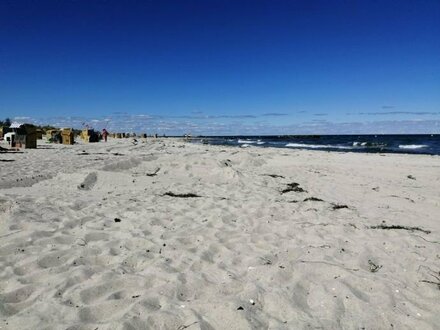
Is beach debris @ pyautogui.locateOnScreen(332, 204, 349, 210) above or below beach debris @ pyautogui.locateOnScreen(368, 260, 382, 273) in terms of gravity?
above

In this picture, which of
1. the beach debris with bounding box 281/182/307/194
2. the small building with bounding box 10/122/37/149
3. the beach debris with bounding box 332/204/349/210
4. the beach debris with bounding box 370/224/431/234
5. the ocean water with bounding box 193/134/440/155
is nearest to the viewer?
the beach debris with bounding box 370/224/431/234

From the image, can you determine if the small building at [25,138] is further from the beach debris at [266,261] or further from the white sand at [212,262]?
the beach debris at [266,261]

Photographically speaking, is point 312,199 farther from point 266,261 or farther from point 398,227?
point 266,261

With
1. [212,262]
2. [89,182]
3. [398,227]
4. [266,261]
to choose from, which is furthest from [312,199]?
[89,182]

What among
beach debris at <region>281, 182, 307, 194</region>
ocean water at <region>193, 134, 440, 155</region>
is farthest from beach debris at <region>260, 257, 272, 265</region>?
ocean water at <region>193, 134, 440, 155</region>

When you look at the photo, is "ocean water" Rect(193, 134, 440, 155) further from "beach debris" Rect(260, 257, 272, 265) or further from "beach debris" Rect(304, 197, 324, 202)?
"beach debris" Rect(260, 257, 272, 265)

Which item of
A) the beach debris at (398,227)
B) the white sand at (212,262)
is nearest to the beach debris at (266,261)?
the white sand at (212,262)

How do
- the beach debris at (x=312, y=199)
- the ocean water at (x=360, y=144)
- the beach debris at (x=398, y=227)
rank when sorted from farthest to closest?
the ocean water at (x=360, y=144)
the beach debris at (x=312, y=199)
the beach debris at (x=398, y=227)

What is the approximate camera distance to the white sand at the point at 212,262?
A: 330 centimetres

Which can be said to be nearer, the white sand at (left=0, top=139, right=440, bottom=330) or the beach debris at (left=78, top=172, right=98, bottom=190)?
the white sand at (left=0, top=139, right=440, bottom=330)

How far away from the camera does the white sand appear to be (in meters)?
3.30

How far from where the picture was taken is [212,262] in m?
4.54

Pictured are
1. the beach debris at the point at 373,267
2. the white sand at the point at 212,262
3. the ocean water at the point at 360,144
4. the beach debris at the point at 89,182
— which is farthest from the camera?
the ocean water at the point at 360,144

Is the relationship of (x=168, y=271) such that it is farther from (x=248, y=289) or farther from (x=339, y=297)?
(x=339, y=297)
